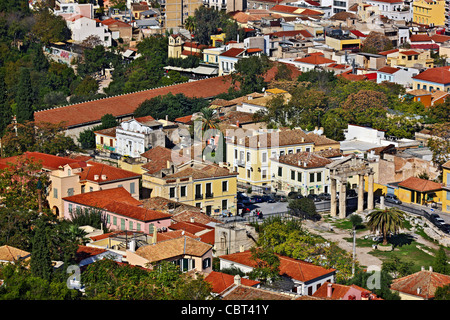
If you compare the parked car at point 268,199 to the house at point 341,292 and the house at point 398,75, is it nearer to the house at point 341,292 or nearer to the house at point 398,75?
the house at point 341,292

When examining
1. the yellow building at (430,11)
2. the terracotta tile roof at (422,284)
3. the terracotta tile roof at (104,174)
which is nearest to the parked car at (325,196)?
the terracotta tile roof at (104,174)

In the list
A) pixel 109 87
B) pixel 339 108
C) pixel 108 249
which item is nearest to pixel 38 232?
pixel 108 249

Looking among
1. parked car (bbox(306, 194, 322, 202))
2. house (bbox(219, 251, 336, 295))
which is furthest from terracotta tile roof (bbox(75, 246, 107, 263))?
parked car (bbox(306, 194, 322, 202))

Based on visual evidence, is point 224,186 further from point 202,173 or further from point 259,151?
point 259,151

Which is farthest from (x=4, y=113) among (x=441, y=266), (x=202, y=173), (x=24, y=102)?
(x=441, y=266)

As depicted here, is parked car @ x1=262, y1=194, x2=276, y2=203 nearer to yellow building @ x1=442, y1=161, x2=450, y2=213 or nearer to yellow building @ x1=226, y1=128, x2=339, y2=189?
yellow building @ x1=226, y1=128, x2=339, y2=189

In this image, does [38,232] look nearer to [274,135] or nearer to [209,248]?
[209,248]
